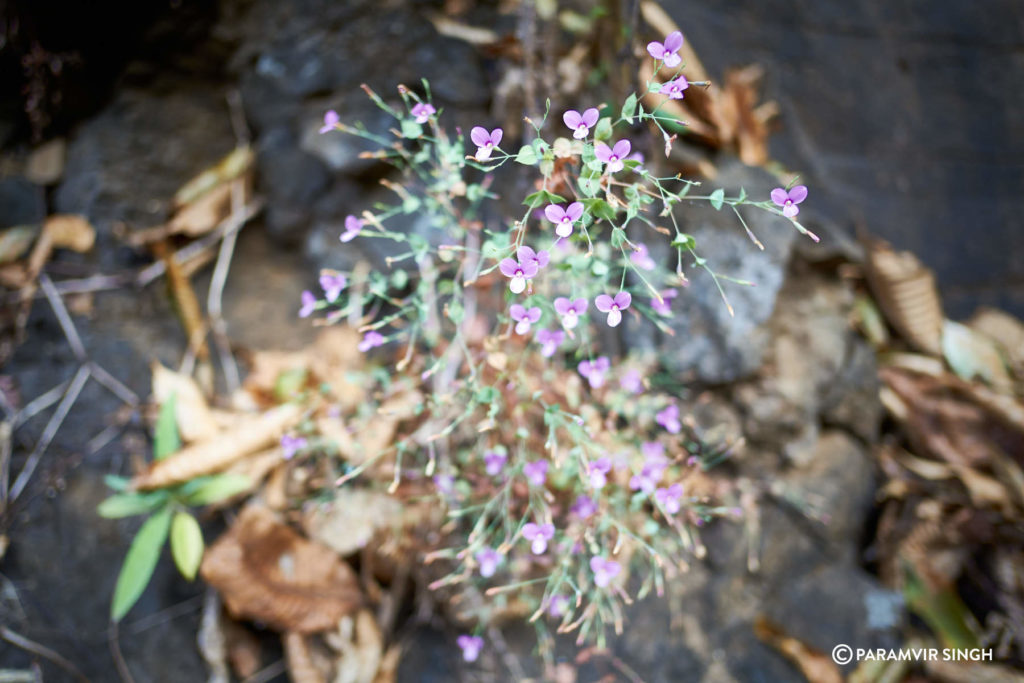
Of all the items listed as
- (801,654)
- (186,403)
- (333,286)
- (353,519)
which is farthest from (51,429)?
(801,654)

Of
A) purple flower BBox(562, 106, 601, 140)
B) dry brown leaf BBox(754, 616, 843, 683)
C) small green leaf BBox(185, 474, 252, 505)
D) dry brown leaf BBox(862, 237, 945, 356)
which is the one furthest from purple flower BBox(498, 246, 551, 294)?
dry brown leaf BBox(862, 237, 945, 356)

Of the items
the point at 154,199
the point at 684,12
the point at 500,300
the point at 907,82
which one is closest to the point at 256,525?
the point at 500,300

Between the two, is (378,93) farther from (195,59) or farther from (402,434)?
(402,434)

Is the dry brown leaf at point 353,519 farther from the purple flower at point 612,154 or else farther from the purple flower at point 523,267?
the purple flower at point 612,154

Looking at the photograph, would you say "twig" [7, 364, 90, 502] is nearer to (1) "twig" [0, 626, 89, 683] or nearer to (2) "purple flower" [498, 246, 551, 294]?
(1) "twig" [0, 626, 89, 683]

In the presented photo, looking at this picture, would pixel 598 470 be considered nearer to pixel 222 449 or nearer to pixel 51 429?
pixel 222 449

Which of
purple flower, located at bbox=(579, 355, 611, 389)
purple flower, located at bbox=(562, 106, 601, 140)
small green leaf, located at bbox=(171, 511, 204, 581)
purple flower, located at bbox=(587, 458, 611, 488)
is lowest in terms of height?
small green leaf, located at bbox=(171, 511, 204, 581)

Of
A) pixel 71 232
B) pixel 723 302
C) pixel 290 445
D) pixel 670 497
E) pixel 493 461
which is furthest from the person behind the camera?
pixel 71 232
